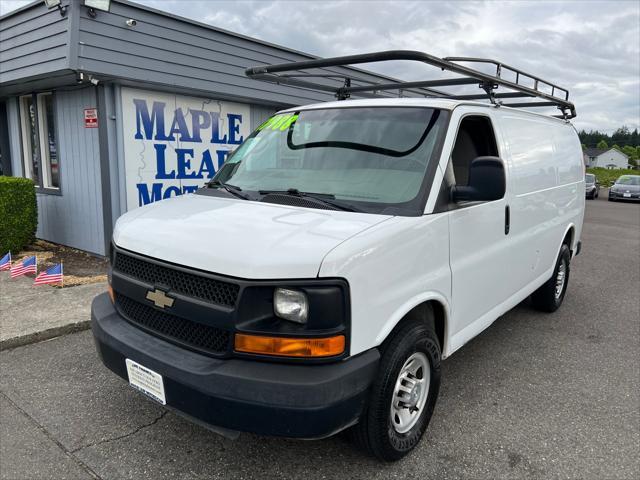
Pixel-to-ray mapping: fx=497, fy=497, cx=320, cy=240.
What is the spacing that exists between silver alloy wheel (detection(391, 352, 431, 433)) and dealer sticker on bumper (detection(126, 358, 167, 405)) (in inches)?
48.3

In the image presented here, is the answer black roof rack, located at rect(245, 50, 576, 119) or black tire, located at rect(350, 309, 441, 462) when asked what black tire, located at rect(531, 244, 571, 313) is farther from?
black tire, located at rect(350, 309, 441, 462)

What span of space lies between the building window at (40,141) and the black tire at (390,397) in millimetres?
7279

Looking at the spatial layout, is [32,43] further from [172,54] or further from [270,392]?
[270,392]

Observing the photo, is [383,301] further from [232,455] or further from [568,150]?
[568,150]

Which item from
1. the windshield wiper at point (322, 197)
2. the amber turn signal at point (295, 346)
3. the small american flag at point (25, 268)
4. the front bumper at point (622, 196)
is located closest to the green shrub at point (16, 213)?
the small american flag at point (25, 268)

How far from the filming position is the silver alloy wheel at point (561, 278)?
574cm

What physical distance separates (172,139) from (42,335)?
426 centimetres

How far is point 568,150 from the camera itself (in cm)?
557

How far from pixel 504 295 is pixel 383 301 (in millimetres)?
1929

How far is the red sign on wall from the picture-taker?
23.3 feet

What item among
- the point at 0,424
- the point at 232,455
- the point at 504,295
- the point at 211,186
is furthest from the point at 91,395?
the point at 504,295

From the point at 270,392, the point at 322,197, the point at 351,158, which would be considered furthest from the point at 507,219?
the point at 270,392

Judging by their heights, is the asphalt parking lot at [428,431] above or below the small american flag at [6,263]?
below

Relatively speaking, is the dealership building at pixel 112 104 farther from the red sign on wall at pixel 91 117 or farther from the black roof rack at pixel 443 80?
the black roof rack at pixel 443 80
